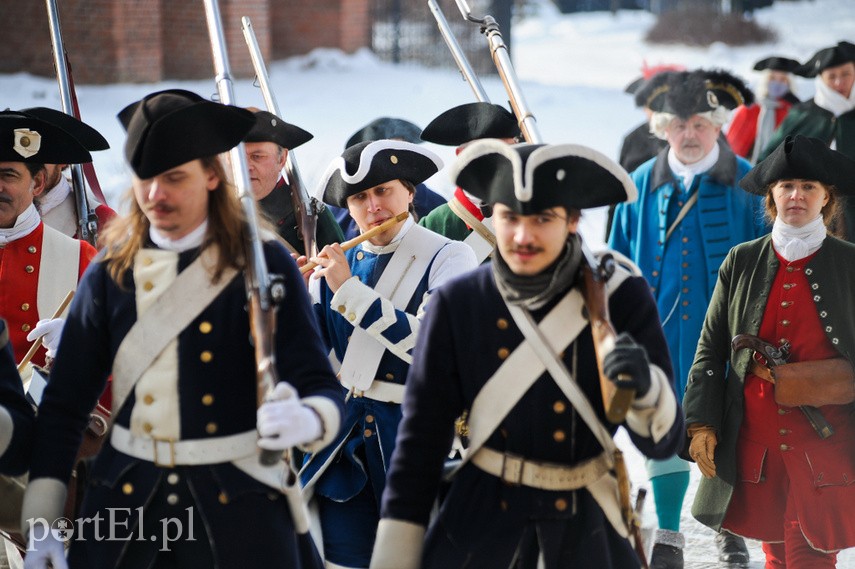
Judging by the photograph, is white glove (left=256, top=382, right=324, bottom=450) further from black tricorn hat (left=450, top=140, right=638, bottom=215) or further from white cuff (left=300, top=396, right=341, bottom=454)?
black tricorn hat (left=450, top=140, right=638, bottom=215)

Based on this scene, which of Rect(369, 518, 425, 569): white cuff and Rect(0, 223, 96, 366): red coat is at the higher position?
Rect(0, 223, 96, 366): red coat

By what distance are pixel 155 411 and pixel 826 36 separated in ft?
90.9

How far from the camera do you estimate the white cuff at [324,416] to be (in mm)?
3328

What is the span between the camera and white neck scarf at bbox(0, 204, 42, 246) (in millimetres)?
5064

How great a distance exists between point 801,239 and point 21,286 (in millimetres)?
2840

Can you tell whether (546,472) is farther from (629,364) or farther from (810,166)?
(810,166)

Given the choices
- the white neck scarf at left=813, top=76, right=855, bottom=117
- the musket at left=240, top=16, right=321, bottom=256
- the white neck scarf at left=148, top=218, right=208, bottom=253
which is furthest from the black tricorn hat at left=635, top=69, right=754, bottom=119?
the white neck scarf at left=148, top=218, right=208, bottom=253

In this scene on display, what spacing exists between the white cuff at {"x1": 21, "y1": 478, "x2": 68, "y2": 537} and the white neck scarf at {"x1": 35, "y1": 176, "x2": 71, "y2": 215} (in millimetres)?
2746

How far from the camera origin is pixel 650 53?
28.0 metres

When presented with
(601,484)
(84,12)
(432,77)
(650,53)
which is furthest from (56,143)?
(650,53)

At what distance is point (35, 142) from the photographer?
4969mm

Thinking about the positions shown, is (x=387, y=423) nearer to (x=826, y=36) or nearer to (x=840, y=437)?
(x=840, y=437)

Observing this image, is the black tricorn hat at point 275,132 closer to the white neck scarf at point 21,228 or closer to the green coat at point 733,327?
the white neck scarf at point 21,228

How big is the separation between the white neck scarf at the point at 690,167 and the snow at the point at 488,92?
4.92 ft
